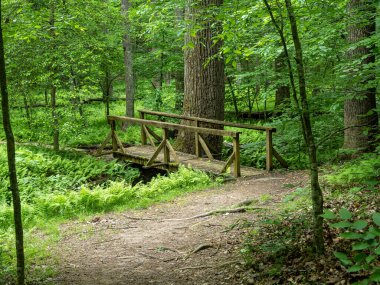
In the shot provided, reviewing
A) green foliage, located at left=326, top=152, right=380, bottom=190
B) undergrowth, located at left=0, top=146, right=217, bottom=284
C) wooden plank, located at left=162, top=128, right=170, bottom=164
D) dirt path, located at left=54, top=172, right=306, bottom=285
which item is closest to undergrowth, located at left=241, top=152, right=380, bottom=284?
green foliage, located at left=326, top=152, right=380, bottom=190

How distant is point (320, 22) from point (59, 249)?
6.16 meters

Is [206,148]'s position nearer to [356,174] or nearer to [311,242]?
[356,174]

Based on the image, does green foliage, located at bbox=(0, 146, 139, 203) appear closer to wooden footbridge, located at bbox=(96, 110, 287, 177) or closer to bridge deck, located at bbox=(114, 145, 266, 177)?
bridge deck, located at bbox=(114, 145, 266, 177)

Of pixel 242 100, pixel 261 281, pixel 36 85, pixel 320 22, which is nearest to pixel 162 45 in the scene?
pixel 242 100

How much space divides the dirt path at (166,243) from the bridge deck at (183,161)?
5.38ft

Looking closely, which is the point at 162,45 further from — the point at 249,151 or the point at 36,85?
the point at 249,151

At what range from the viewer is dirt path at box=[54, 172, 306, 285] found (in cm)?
519

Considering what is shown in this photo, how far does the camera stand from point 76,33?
14.5 meters

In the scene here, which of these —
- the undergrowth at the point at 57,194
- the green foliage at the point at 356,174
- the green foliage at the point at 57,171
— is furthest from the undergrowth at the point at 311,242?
the green foliage at the point at 57,171

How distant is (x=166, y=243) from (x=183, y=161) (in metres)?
5.40

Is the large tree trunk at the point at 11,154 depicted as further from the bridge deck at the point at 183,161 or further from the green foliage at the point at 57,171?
the green foliage at the point at 57,171

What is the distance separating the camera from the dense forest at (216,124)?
4492 mm

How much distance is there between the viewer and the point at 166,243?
→ 6.37 m

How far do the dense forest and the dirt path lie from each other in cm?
26
